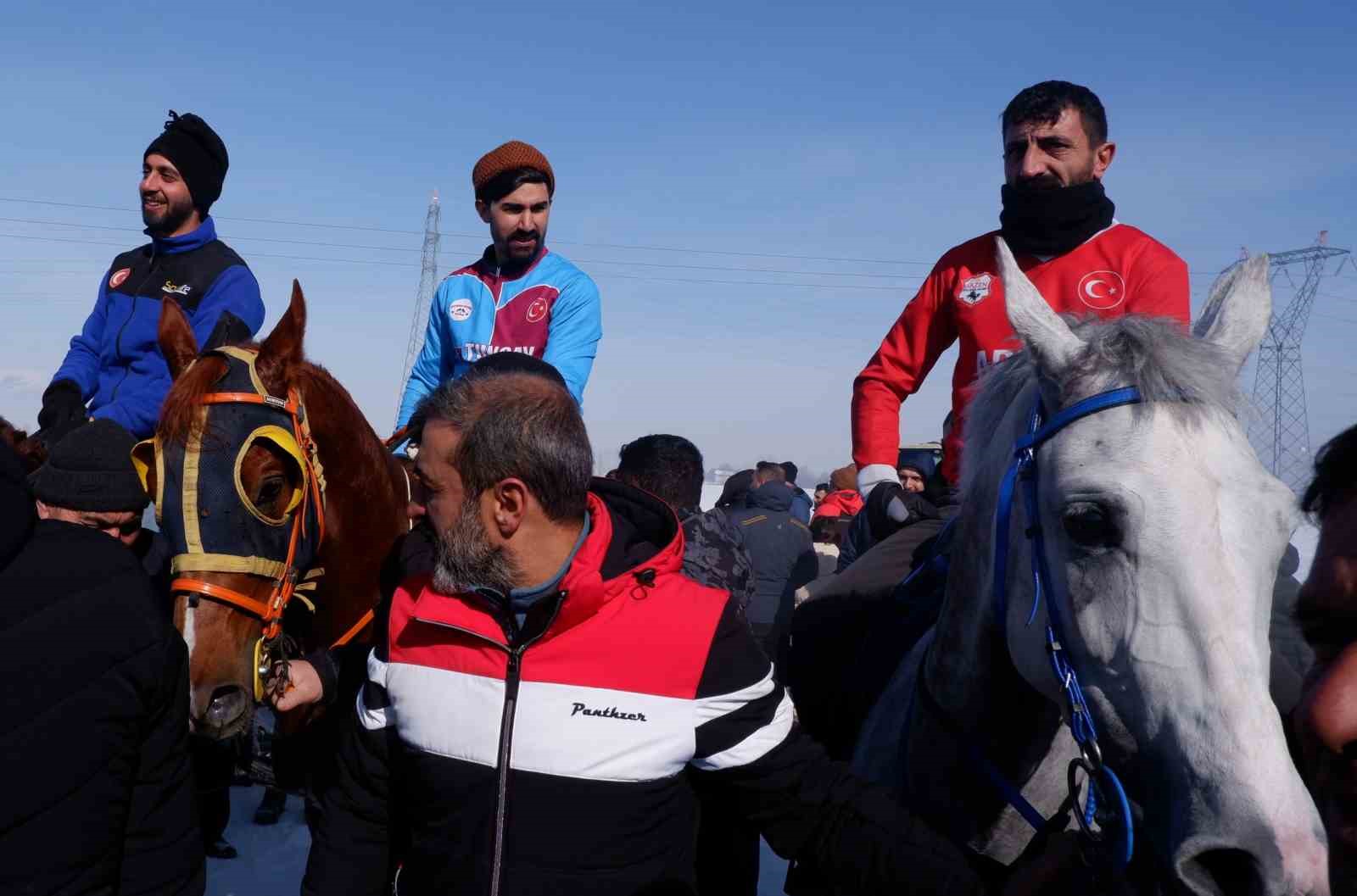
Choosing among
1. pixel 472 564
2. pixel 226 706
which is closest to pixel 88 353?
pixel 226 706

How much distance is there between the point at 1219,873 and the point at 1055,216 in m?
2.03

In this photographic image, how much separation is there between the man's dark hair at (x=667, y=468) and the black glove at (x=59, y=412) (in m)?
2.65

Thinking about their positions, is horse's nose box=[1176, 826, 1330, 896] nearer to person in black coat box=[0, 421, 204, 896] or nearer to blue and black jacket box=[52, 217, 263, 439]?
person in black coat box=[0, 421, 204, 896]

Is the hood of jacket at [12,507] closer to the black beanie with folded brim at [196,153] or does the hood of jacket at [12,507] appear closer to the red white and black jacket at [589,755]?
the red white and black jacket at [589,755]

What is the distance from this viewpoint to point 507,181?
3.63m

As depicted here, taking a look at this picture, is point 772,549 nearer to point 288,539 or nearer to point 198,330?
point 198,330

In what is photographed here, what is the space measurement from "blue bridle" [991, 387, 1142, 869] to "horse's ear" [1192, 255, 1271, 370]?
1.12ft

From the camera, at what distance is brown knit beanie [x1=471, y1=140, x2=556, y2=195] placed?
3633mm

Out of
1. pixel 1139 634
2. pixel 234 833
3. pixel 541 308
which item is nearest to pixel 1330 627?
pixel 1139 634

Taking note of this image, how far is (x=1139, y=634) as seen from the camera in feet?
6.09

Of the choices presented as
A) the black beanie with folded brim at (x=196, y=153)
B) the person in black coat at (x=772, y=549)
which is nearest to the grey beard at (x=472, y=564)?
the black beanie with folded brim at (x=196, y=153)

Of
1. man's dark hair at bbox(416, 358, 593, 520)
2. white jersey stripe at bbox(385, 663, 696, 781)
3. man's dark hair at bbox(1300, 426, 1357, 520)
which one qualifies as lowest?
white jersey stripe at bbox(385, 663, 696, 781)

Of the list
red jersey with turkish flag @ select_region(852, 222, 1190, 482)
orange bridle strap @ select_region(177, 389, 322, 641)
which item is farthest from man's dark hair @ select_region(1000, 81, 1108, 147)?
orange bridle strap @ select_region(177, 389, 322, 641)

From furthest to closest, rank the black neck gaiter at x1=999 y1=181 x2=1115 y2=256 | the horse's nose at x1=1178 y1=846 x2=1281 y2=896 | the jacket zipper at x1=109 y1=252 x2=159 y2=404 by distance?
the jacket zipper at x1=109 y1=252 x2=159 y2=404 < the black neck gaiter at x1=999 y1=181 x2=1115 y2=256 < the horse's nose at x1=1178 y1=846 x2=1281 y2=896
